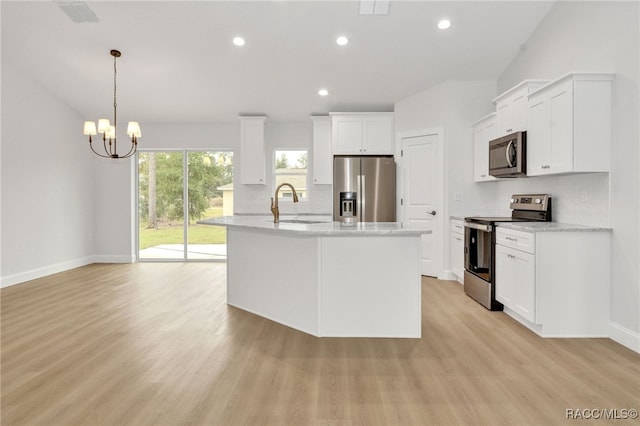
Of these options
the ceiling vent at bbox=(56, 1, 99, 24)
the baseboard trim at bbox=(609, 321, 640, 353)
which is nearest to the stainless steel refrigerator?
the baseboard trim at bbox=(609, 321, 640, 353)

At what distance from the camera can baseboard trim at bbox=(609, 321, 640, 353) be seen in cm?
288

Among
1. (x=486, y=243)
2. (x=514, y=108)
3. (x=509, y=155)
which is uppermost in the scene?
(x=514, y=108)

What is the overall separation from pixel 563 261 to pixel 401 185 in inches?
120

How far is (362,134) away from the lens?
6324 millimetres

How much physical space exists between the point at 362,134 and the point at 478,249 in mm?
2844

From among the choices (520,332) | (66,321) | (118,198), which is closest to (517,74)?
(520,332)

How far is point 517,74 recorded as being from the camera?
192 inches

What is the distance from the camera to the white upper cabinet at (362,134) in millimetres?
6309

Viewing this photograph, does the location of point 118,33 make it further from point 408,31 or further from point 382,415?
point 382,415

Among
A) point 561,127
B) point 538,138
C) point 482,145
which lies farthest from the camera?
point 482,145

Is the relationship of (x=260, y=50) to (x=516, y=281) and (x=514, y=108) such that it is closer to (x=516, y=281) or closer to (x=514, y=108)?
(x=514, y=108)

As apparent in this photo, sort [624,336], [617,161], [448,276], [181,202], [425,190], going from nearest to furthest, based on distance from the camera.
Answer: [624,336] < [617,161] < [448,276] < [425,190] < [181,202]

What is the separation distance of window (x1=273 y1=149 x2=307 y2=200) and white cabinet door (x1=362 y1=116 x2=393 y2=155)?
1.27 metres

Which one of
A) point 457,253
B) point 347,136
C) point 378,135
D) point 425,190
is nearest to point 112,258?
point 347,136
